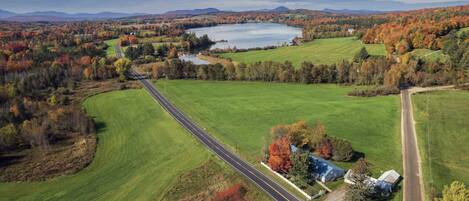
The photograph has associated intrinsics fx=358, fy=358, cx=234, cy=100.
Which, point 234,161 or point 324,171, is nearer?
point 324,171

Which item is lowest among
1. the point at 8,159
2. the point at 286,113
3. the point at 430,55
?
the point at 8,159

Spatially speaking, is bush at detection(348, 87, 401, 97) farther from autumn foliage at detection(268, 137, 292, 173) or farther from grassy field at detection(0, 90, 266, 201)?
grassy field at detection(0, 90, 266, 201)

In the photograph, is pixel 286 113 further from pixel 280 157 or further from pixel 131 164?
pixel 131 164

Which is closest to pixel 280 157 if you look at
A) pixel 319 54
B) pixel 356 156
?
pixel 356 156

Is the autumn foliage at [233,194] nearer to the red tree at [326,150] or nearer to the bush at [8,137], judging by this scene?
the red tree at [326,150]

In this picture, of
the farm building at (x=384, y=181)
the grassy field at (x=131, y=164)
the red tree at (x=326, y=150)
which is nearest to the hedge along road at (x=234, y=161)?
the grassy field at (x=131, y=164)
